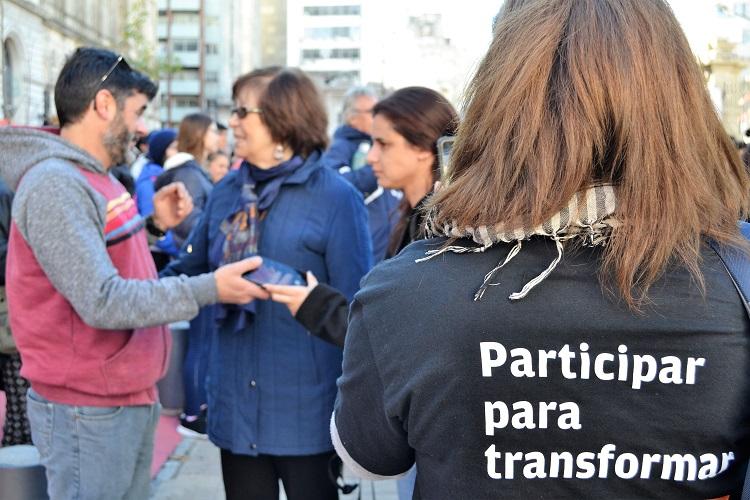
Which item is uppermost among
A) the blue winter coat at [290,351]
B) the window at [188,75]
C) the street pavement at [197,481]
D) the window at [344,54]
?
the window at [344,54]

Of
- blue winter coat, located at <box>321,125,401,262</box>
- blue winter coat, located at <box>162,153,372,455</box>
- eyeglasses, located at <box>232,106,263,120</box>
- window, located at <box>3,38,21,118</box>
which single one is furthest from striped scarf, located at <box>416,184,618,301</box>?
window, located at <box>3,38,21,118</box>

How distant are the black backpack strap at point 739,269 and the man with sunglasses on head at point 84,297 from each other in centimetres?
177

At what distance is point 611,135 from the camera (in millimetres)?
1346

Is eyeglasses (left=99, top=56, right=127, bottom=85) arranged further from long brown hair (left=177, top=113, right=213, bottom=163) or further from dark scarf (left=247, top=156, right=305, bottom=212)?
long brown hair (left=177, top=113, right=213, bottom=163)

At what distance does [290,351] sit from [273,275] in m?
0.45

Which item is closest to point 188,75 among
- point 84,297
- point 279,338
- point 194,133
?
point 194,133

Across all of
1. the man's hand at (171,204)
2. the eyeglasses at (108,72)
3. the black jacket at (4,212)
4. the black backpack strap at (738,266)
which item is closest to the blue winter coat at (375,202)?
the man's hand at (171,204)

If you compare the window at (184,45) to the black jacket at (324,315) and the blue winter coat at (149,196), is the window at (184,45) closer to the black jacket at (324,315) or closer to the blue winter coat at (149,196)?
the blue winter coat at (149,196)

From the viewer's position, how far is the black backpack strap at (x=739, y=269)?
1299mm

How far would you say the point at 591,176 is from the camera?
134 centimetres

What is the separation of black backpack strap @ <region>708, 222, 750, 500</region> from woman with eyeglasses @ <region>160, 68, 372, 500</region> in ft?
6.41

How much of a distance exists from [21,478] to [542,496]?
7.69 ft

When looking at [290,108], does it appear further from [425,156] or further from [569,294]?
[569,294]

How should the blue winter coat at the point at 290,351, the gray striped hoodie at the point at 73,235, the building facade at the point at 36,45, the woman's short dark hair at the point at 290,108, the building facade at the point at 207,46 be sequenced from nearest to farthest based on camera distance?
1. the gray striped hoodie at the point at 73,235
2. the blue winter coat at the point at 290,351
3. the woman's short dark hair at the point at 290,108
4. the building facade at the point at 36,45
5. the building facade at the point at 207,46
